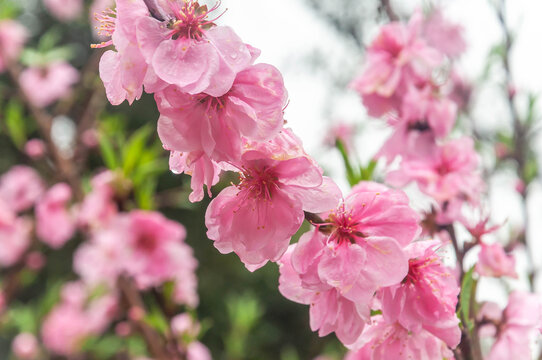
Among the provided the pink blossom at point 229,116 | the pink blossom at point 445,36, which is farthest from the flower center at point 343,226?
the pink blossom at point 445,36

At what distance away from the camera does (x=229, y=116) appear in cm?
39

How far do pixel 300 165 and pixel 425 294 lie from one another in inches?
6.3

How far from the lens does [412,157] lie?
2.47ft

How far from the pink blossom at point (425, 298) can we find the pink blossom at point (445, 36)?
4.41ft

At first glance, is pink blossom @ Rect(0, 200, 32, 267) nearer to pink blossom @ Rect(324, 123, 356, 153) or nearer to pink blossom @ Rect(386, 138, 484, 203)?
pink blossom @ Rect(324, 123, 356, 153)

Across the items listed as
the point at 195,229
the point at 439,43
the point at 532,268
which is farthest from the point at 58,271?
the point at 532,268

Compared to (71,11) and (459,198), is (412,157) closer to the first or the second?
(459,198)

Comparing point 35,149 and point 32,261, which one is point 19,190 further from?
point 35,149

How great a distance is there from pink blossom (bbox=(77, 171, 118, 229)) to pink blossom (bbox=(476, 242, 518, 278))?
0.82 m

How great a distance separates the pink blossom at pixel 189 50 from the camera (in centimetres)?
36

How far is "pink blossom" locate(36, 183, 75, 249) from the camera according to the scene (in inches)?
56.1

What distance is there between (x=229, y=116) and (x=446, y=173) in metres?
0.45

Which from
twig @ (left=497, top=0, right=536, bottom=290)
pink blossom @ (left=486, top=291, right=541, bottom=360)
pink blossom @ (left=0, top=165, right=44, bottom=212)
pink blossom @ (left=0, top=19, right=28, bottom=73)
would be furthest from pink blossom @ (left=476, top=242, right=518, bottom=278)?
pink blossom @ (left=0, top=19, right=28, bottom=73)

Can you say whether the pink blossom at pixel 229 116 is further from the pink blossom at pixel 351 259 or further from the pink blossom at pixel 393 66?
the pink blossom at pixel 393 66
